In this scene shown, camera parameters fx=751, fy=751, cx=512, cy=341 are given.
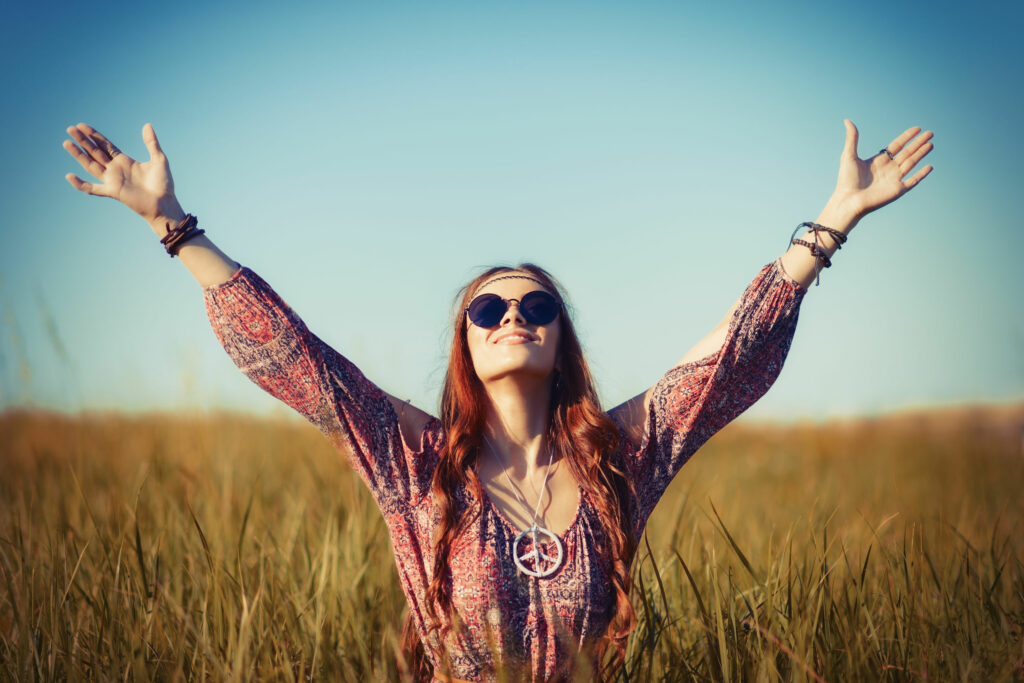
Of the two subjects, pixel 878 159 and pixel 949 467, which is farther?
pixel 949 467

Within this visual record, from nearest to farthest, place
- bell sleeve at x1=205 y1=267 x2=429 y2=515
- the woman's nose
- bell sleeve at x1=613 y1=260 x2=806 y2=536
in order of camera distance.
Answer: bell sleeve at x1=205 y1=267 x2=429 y2=515 → bell sleeve at x1=613 y1=260 x2=806 y2=536 → the woman's nose

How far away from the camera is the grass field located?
2.16m

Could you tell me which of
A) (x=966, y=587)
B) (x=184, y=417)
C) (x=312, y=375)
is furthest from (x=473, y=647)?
(x=184, y=417)

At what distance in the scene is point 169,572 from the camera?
120 inches

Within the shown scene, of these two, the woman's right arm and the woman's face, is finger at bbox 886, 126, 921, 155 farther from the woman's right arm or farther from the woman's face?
the woman's right arm

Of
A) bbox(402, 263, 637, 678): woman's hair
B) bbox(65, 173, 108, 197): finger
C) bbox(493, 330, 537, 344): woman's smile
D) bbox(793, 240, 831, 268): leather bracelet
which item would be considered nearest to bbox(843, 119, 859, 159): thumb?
bbox(793, 240, 831, 268): leather bracelet

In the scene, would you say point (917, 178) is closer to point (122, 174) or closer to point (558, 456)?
point (558, 456)

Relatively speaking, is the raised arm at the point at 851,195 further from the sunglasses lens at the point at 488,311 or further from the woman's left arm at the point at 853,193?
the sunglasses lens at the point at 488,311

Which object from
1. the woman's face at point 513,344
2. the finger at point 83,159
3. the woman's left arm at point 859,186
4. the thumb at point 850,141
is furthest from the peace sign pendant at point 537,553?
the finger at point 83,159

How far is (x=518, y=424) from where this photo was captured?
92.5 inches

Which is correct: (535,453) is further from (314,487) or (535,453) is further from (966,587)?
(314,487)

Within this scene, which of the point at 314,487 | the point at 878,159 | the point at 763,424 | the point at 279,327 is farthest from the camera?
the point at 763,424

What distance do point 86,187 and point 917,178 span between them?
7.85ft

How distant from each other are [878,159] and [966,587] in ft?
4.41
